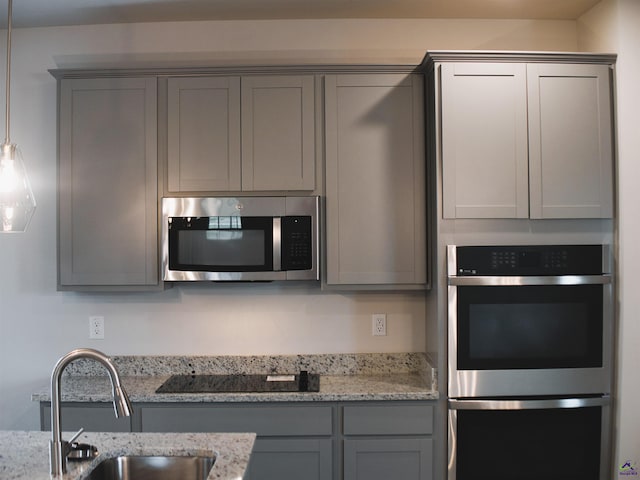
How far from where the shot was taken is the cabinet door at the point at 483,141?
7.45 ft

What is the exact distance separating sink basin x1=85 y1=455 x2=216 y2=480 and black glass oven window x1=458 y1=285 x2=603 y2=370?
126 centimetres

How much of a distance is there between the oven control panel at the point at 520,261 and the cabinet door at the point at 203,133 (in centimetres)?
115

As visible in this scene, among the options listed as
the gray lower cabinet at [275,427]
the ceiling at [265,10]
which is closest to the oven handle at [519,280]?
the gray lower cabinet at [275,427]

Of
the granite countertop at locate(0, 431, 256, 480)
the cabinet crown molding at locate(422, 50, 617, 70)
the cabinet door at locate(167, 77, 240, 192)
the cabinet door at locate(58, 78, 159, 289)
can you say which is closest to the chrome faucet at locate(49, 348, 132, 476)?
the granite countertop at locate(0, 431, 256, 480)

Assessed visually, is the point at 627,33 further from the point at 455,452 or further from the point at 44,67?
the point at 44,67

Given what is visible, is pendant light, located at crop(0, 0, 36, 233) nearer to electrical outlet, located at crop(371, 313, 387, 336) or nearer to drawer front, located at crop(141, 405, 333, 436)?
drawer front, located at crop(141, 405, 333, 436)

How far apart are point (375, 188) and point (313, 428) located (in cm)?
117

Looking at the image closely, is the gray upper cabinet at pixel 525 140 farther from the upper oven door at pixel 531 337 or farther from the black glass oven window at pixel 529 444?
the black glass oven window at pixel 529 444

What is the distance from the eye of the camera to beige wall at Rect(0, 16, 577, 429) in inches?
108

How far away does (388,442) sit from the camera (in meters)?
2.32

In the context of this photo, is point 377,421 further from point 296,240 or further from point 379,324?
point 296,240

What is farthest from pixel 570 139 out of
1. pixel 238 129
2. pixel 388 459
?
pixel 388 459

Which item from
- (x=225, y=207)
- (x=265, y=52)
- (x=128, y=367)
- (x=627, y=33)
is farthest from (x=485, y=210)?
(x=128, y=367)

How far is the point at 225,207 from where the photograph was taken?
2.46 meters
